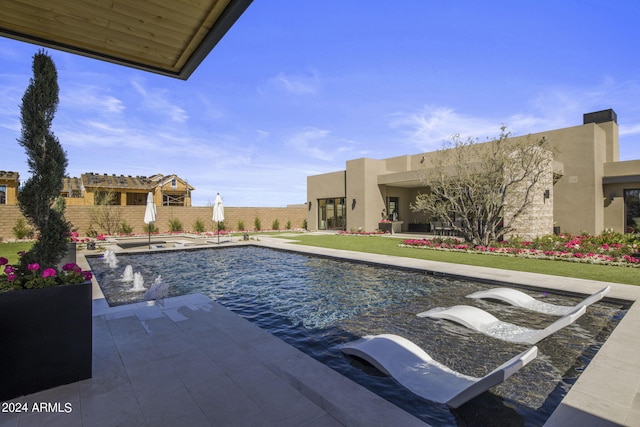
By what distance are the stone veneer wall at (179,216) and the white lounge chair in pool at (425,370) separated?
57.1 ft

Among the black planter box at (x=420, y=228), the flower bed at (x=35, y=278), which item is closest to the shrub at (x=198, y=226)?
the black planter box at (x=420, y=228)

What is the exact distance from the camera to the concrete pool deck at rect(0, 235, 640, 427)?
2.21 metres

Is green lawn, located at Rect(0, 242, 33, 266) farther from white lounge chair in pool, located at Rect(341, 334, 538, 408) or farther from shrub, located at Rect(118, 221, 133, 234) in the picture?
white lounge chair in pool, located at Rect(341, 334, 538, 408)

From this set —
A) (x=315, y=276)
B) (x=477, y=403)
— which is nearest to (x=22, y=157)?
(x=477, y=403)

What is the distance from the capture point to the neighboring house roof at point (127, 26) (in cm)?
250

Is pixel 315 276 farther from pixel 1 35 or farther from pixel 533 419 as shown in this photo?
pixel 1 35

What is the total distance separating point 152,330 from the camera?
13.1 ft

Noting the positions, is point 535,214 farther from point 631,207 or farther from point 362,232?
point 362,232

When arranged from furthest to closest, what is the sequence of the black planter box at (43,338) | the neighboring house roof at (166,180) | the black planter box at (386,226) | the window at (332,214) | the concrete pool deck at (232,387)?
the neighboring house roof at (166,180)
the window at (332,214)
the black planter box at (386,226)
the black planter box at (43,338)
the concrete pool deck at (232,387)

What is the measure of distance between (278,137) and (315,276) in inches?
600

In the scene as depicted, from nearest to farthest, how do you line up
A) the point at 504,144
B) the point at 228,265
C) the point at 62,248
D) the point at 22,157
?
the point at 22,157 → the point at 62,248 → the point at 228,265 → the point at 504,144

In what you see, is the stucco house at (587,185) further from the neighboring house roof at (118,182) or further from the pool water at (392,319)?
the neighboring house roof at (118,182)

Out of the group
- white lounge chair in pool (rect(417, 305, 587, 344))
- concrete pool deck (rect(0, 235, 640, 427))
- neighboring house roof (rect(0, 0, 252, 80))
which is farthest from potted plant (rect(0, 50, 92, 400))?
white lounge chair in pool (rect(417, 305, 587, 344))

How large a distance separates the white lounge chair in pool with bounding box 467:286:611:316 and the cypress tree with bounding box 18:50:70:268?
6519 millimetres
